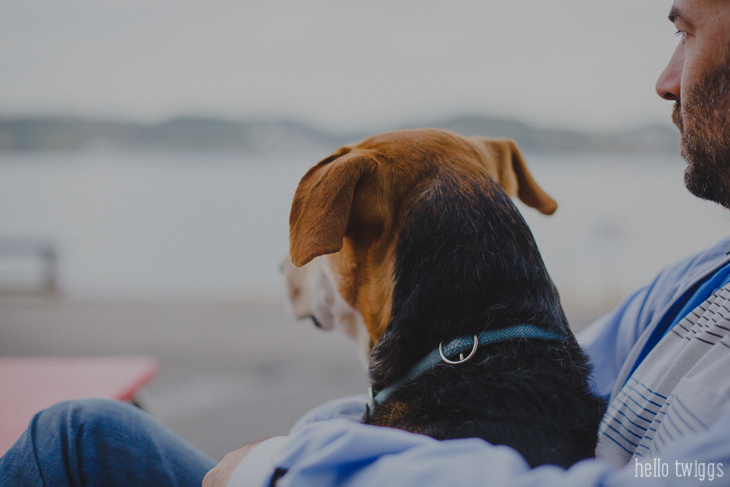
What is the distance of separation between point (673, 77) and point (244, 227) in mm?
12624

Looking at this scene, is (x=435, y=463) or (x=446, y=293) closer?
(x=435, y=463)

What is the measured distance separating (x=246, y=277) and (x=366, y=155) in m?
7.82

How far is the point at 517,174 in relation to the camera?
1559mm

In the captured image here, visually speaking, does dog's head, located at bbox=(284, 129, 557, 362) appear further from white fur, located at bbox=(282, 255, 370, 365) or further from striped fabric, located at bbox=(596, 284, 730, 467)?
striped fabric, located at bbox=(596, 284, 730, 467)

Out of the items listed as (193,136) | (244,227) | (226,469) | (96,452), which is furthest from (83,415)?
(193,136)

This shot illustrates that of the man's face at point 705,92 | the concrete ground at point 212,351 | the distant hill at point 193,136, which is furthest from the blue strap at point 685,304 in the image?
the distant hill at point 193,136

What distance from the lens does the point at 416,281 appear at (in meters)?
1.10

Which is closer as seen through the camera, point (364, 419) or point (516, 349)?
point (516, 349)

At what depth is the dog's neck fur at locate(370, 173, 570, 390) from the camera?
3.43 ft

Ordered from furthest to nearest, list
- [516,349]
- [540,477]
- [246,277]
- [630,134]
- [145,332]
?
[630,134], [246,277], [145,332], [516,349], [540,477]

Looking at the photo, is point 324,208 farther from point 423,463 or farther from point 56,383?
point 56,383

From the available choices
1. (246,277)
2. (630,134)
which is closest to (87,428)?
(246,277)

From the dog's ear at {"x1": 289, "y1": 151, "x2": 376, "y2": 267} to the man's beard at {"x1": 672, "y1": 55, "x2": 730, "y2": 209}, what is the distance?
0.73m

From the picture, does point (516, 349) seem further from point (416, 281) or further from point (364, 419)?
point (364, 419)
